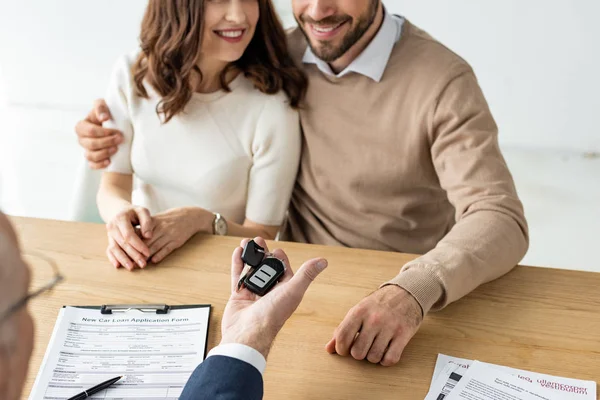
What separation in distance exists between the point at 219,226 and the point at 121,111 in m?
0.45

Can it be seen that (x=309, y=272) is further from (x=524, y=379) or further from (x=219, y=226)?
(x=219, y=226)

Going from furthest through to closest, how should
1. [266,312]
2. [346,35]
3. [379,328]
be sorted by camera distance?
[346,35] → [379,328] → [266,312]

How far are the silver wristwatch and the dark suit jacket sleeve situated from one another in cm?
60

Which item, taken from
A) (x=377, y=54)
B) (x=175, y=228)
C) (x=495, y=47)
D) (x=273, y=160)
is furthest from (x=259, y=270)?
(x=495, y=47)

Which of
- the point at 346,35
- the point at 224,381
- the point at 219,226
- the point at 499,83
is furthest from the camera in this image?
the point at 499,83

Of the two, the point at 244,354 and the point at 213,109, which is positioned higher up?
the point at 244,354

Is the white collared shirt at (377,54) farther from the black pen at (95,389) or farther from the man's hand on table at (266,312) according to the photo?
the black pen at (95,389)

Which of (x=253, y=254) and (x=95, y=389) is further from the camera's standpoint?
(x=253, y=254)

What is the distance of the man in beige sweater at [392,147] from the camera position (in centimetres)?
145

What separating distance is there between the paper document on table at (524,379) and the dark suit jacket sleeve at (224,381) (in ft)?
0.93

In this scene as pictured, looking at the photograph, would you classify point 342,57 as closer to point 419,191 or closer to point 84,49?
point 419,191

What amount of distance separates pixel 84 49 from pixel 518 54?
90.2 inches

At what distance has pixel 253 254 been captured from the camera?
121 cm

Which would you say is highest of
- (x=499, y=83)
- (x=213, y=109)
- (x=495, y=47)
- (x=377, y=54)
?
(x=377, y=54)
